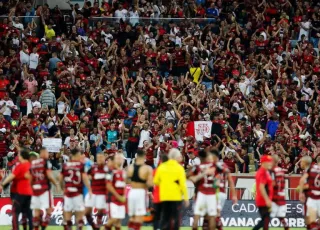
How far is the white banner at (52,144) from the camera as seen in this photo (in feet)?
114

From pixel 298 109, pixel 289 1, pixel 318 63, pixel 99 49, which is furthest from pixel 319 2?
pixel 99 49

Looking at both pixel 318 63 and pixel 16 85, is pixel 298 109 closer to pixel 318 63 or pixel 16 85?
pixel 318 63

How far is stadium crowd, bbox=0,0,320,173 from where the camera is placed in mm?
35688

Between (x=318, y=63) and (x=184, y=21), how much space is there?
568cm

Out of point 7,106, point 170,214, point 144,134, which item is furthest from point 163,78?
point 170,214

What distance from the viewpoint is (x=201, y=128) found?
36375 mm

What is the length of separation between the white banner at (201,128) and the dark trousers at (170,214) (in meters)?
12.7

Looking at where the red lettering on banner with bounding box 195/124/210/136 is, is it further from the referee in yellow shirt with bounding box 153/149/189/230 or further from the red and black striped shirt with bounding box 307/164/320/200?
the referee in yellow shirt with bounding box 153/149/189/230

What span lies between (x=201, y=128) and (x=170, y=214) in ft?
42.5

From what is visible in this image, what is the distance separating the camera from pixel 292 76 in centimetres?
4044

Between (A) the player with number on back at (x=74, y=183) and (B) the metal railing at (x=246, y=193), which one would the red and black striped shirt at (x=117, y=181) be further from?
(B) the metal railing at (x=246, y=193)

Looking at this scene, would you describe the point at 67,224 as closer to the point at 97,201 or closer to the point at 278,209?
the point at 97,201

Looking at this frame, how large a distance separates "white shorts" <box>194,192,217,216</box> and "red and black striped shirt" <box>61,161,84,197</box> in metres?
2.85

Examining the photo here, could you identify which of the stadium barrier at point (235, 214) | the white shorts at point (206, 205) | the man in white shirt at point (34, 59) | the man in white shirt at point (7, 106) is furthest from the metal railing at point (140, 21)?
the white shorts at point (206, 205)
